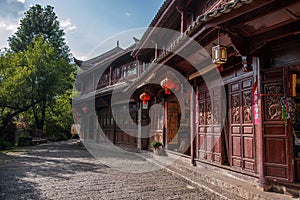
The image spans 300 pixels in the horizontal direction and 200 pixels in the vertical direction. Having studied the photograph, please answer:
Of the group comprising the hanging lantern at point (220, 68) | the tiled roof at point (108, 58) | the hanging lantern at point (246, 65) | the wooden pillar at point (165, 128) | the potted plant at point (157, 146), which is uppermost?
the tiled roof at point (108, 58)

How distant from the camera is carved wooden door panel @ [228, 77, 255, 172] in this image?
457 cm

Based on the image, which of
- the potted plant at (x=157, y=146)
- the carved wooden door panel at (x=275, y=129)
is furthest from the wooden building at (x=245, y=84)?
the potted plant at (x=157, y=146)

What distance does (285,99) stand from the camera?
12.8 ft

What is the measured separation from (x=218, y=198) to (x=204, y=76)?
3184 mm

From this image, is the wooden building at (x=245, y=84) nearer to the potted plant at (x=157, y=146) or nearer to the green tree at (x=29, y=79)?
the potted plant at (x=157, y=146)

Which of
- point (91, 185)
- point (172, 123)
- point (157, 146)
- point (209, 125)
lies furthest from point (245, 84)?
point (157, 146)

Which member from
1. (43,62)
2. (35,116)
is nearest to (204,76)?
(43,62)

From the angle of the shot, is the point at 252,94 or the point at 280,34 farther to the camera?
the point at 252,94

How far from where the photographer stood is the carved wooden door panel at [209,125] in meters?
5.65

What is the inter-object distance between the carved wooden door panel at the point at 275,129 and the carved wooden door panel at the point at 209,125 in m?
1.52

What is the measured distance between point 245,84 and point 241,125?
0.87 m

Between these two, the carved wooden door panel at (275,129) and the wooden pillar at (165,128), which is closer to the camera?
the carved wooden door panel at (275,129)

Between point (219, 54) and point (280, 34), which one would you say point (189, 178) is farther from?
point (280, 34)

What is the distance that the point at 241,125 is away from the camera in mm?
4824
